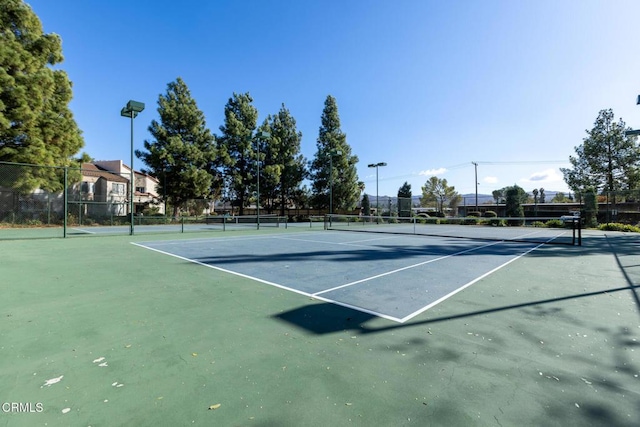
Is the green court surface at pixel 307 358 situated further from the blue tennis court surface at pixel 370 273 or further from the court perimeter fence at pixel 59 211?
the court perimeter fence at pixel 59 211

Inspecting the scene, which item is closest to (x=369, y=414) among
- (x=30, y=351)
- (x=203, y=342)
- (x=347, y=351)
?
(x=347, y=351)

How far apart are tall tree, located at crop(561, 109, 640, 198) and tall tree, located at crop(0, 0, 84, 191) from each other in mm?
47107

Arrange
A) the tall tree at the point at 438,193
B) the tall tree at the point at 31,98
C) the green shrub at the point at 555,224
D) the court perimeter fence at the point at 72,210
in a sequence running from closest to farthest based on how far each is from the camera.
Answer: the court perimeter fence at the point at 72,210, the tall tree at the point at 31,98, the green shrub at the point at 555,224, the tall tree at the point at 438,193

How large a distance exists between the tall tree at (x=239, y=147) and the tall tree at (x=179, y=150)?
2992 millimetres

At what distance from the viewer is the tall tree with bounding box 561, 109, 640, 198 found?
94.7 ft

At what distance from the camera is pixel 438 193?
195 feet

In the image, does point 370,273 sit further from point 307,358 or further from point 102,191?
point 102,191

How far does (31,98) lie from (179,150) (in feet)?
35.2

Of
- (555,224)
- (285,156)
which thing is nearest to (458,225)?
(555,224)

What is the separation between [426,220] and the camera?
29.4 metres

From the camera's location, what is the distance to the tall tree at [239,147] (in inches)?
1334

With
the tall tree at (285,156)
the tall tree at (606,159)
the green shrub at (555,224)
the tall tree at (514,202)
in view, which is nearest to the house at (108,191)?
the tall tree at (285,156)

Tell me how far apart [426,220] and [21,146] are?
1273 inches

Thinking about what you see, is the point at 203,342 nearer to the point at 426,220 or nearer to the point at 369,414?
the point at 369,414
